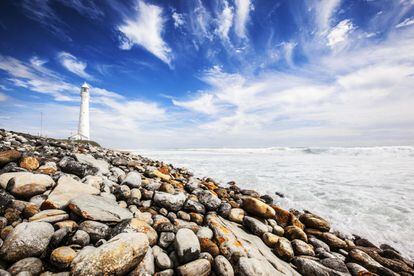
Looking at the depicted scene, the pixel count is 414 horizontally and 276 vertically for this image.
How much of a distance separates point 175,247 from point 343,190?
7118 millimetres

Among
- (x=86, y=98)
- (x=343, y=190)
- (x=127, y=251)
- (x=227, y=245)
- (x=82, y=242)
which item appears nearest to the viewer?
(x=127, y=251)

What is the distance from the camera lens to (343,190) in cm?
730

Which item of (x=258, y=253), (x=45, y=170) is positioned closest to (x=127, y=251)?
(x=258, y=253)

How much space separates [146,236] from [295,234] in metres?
2.83

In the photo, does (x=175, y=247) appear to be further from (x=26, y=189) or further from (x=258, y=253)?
(x=26, y=189)

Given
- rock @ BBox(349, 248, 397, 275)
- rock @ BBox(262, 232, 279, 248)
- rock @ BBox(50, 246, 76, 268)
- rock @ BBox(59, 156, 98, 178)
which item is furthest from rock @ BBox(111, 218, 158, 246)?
rock @ BBox(349, 248, 397, 275)

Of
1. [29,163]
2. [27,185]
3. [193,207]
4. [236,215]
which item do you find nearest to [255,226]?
[236,215]

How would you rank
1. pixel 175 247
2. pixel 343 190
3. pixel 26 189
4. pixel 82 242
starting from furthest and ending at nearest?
pixel 343 190 < pixel 26 189 < pixel 175 247 < pixel 82 242

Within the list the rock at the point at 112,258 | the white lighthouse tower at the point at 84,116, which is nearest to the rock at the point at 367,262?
the rock at the point at 112,258

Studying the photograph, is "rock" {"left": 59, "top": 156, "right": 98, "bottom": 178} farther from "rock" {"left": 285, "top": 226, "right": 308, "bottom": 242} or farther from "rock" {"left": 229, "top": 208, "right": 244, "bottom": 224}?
"rock" {"left": 285, "top": 226, "right": 308, "bottom": 242}

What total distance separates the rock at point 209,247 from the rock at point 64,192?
6.63 ft

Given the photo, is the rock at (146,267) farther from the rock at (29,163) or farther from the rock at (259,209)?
the rock at (29,163)

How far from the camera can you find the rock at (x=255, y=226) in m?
3.66

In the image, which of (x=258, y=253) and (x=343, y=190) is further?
(x=343, y=190)
